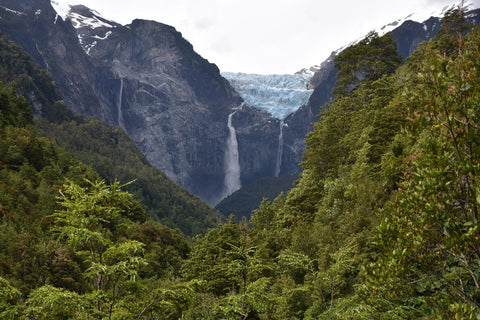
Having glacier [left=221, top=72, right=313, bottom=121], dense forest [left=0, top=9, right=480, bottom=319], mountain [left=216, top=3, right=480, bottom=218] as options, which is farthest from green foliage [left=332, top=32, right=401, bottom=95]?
glacier [left=221, top=72, right=313, bottom=121]

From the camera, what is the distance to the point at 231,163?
18562cm

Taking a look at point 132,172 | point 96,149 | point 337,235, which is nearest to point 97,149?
point 96,149

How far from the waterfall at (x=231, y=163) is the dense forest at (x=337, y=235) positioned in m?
143

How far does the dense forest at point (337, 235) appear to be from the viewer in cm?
448

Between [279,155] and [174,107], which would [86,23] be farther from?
[279,155]

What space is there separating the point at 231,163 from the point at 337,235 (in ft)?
559

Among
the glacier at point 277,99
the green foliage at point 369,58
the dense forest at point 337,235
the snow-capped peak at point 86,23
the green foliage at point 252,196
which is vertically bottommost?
the green foliage at point 252,196

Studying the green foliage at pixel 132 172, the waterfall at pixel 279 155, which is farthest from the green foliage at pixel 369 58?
the waterfall at pixel 279 155

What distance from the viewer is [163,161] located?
16950cm

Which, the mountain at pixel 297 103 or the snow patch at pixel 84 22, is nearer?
the mountain at pixel 297 103

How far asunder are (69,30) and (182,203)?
112541 mm

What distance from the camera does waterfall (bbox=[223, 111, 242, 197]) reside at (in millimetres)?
183375

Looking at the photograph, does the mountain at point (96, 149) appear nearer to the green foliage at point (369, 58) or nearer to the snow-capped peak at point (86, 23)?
the green foliage at point (369, 58)

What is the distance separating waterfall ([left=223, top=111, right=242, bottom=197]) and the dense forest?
143 metres
